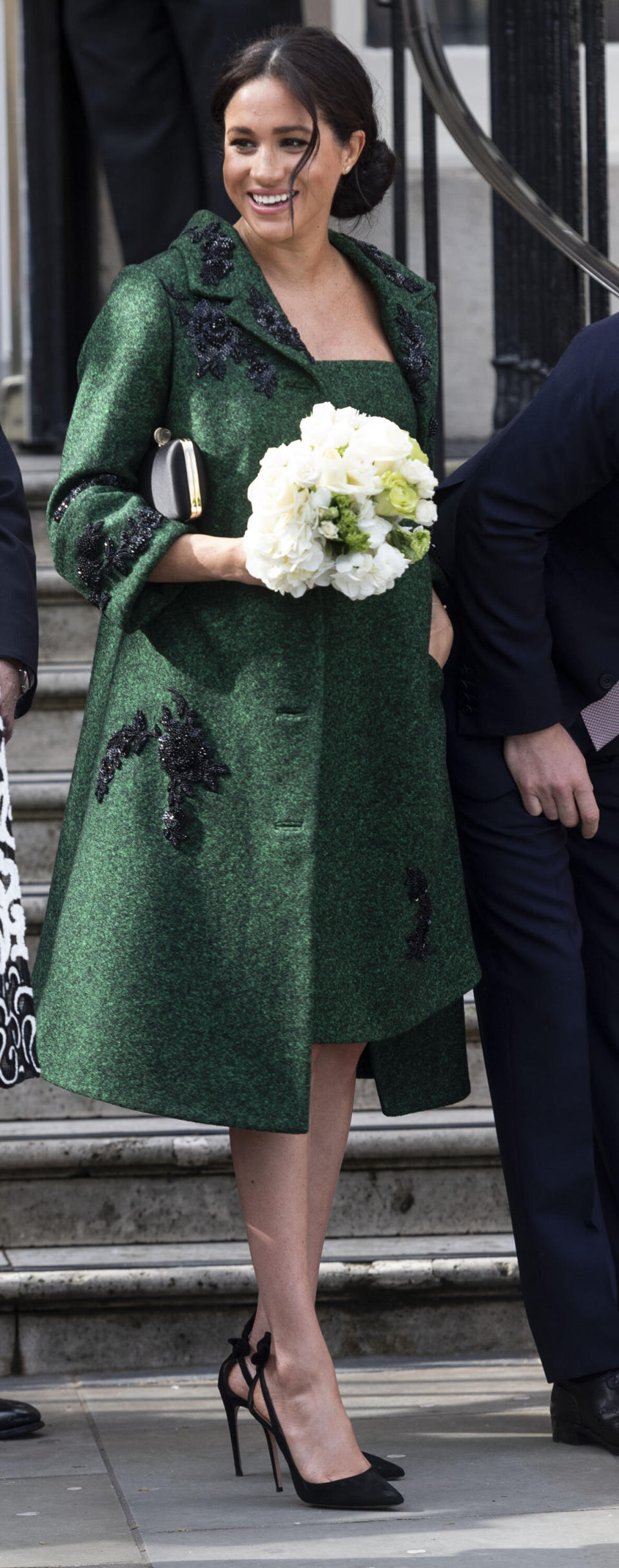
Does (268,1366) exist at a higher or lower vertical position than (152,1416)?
higher

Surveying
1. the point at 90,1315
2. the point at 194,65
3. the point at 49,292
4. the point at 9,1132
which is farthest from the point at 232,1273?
the point at 49,292

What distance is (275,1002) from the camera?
2.43m

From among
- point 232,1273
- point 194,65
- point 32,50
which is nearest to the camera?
point 232,1273

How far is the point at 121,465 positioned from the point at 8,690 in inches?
16.5

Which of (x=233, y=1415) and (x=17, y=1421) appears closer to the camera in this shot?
(x=233, y=1415)

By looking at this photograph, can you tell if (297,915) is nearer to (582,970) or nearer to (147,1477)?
(582,970)

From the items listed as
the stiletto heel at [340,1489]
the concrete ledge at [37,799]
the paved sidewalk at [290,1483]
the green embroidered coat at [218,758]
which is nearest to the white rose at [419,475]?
the green embroidered coat at [218,758]

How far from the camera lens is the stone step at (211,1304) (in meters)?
3.18

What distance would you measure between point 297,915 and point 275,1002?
0.36 ft

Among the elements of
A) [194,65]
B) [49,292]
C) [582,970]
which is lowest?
[582,970]

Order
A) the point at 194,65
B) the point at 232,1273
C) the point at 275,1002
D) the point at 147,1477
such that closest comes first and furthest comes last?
the point at 275,1002
the point at 147,1477
the point at 232,1273
the point at 194,65

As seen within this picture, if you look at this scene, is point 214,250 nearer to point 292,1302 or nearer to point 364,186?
point 364,186

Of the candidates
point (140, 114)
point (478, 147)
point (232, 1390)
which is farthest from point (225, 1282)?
point (140, 114)

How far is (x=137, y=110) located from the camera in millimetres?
5535
